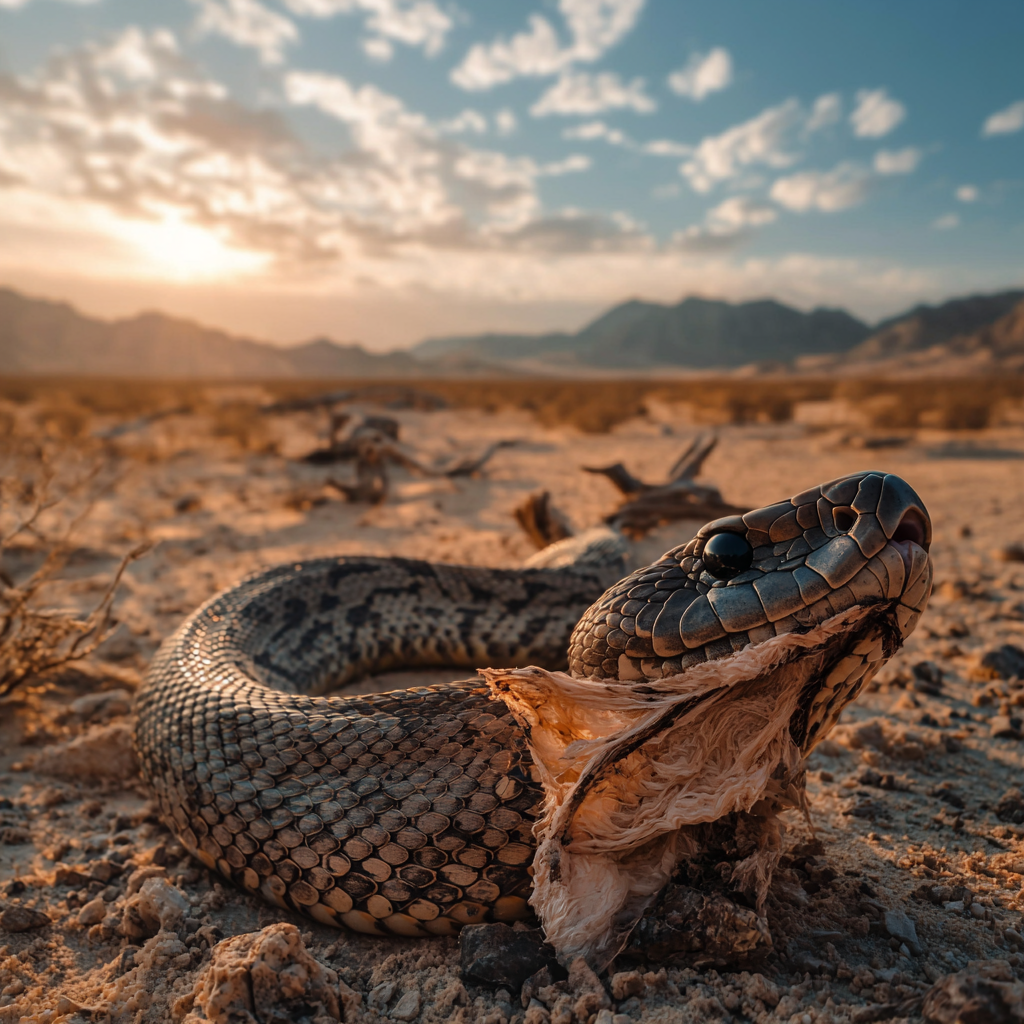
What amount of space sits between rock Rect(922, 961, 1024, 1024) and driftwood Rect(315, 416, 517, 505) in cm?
1001

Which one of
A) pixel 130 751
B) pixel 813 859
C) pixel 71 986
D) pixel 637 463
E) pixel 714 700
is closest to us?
pixel 714 700

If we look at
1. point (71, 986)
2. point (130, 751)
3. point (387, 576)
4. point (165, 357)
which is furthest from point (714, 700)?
point (165, 357)

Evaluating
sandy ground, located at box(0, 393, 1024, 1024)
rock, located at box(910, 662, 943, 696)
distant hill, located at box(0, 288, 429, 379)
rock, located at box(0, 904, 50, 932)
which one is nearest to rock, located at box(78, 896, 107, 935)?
sandy ground, located at box(0, 393, 1024, 1024)

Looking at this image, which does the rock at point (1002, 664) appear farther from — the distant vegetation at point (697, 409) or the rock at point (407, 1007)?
the distant vegetation at point (697, 409)

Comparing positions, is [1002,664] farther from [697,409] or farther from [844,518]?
[697,409]

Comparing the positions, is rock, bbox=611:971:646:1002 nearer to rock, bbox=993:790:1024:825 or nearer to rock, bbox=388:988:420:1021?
rock, bbox=388:988:420:1021

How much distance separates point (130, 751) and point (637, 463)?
1331 cm

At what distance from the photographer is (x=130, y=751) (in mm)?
3920

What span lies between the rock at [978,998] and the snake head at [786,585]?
0.74m

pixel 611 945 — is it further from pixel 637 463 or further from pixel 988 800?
pixel 637 463

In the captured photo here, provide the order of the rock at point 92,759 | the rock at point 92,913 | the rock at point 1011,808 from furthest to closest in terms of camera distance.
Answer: the rock at point 92,759 < the rock at point 1011,808 < the rock at point 92,913

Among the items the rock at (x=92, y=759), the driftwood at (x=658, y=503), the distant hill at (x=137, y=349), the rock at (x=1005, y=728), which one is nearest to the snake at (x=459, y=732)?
the rock at (x=92, y=759)

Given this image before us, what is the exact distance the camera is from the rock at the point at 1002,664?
4.73m

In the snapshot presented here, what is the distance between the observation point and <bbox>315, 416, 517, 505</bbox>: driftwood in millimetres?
11273
